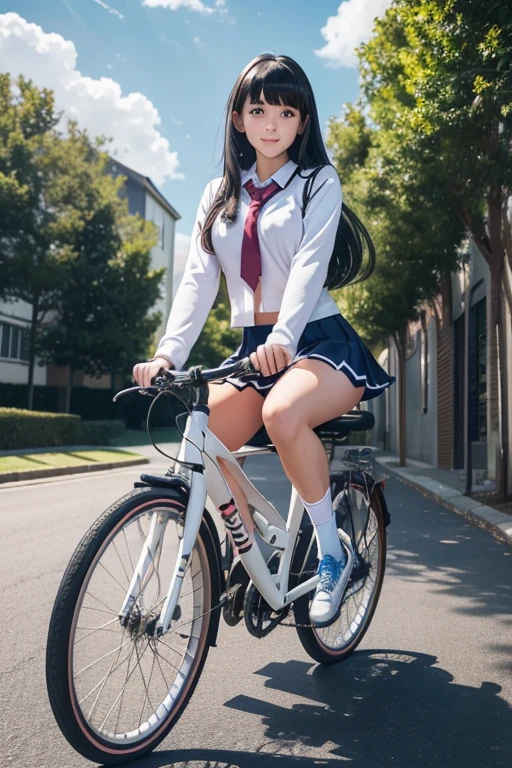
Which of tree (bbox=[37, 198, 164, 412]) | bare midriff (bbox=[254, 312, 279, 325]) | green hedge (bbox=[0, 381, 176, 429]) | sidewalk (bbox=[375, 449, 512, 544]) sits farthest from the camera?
tree (bbox=[37, 198, 164, 412])

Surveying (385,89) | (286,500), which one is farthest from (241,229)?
(385,89)

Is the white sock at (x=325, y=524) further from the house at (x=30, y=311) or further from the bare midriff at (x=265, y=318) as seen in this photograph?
the house at (x=30, y=311)

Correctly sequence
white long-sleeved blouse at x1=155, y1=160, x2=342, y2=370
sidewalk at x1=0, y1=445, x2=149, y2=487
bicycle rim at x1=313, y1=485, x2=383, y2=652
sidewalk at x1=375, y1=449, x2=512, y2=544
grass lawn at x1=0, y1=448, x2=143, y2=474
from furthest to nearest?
1. grass lawn at x1=0, y1=448, x2=143, y2=474
2. sidewalk at x1=0, y1=445, x2=149, y2=487
3. sidewalk at x1=375, y1=449, x2=512, y2=544
4. bicycle rim at x1=313, y1=485, x2=383, y2=652
5. white long-sleeved blouse at x1=155, y1=160, x2=342, y2=370

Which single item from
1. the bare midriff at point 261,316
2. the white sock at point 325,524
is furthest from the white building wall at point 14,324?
the white sock at point 325,524

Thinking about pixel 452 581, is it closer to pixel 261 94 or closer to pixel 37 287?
pixel 261 94

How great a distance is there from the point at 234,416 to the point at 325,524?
0.52 meters

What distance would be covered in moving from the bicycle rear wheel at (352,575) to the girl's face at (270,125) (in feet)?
4.21

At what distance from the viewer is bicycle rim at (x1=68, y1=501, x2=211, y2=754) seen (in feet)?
7.75

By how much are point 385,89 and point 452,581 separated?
11.4 metres

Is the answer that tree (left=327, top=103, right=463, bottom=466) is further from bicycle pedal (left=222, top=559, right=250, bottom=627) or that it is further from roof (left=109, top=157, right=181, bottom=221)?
roof (left=109, top=157, right=181, bottom=221)

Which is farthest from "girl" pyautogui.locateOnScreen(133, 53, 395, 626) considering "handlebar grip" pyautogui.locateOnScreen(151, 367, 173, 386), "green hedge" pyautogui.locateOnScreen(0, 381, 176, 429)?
"green hedge" pyautogui.locateOnScreen(0, 381, 176, 429)

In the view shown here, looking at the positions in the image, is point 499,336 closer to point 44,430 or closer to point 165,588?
point 165,588

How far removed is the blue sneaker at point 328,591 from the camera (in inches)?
119

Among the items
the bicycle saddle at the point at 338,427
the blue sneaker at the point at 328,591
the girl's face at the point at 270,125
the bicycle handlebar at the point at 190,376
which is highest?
the girl's face at the point at 270,125
